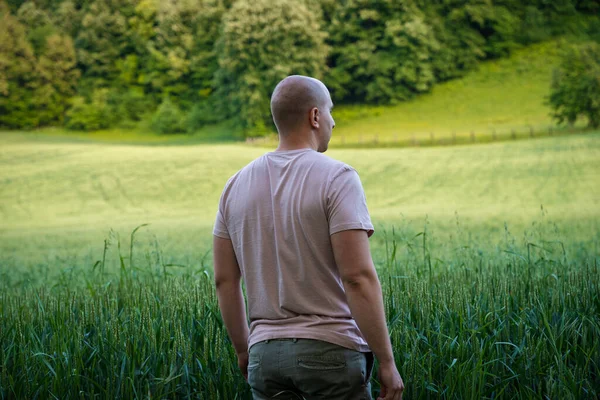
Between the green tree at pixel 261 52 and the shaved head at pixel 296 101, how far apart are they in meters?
31.3

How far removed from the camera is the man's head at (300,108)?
6.23ft

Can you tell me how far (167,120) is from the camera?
36969 mm

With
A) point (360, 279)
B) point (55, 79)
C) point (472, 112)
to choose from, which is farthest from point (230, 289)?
point (55, 79)

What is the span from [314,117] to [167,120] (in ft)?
118

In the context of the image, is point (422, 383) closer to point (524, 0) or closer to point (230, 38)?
point (230, 38)

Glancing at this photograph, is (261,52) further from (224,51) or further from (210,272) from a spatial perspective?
(210,272)

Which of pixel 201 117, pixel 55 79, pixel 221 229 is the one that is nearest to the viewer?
pixel 221 229

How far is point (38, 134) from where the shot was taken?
112ft

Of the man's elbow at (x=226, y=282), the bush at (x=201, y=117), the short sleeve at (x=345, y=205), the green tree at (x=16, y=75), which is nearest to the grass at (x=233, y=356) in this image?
the man's elbow at (x=226, y=282)

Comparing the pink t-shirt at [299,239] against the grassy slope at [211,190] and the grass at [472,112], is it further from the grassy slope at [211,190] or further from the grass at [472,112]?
the grass at [472,112]

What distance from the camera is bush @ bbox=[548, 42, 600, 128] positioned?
28656mm

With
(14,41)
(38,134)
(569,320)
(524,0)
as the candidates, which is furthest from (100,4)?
(569,320)

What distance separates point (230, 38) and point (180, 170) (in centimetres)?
1314

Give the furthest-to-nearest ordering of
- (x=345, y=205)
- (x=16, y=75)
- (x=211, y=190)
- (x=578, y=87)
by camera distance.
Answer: (x=16, y=75) < (x=578, y=87) < (x=211, y=190) < (x=345, y=205)
